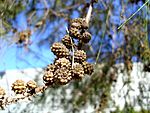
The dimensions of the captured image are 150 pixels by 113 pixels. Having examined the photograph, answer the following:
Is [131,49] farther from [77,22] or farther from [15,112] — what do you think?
[77,22]

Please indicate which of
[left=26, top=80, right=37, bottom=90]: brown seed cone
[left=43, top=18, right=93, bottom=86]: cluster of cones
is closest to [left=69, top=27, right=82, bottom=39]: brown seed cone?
[left=43, top=18, right=93, bottom=86]: cluster of cones

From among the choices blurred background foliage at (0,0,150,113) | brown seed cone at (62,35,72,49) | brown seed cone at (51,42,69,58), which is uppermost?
blurred background foliage at (0,0,150,113)

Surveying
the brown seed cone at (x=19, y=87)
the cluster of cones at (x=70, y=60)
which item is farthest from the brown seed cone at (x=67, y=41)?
the brown seed cone at (x=19, y=87)

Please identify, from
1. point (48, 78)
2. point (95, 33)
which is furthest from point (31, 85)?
point (95, 33)

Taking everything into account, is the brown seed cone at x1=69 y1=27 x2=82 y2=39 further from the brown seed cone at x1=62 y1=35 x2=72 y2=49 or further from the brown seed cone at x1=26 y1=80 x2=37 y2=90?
the brown seed cone at x1=26 y1=80 x2=37 y2=90

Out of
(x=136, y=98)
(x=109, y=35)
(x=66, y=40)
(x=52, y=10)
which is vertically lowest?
(x=66, y=40)

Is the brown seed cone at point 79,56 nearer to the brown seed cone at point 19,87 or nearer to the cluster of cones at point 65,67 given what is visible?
the cluster of cones at point 65,67

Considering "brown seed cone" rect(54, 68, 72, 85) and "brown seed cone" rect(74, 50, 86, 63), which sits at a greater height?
"brown seed cone" rect(74, 50, 86, 63)

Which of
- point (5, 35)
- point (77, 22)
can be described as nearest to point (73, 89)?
point (5, 35)
